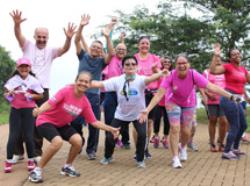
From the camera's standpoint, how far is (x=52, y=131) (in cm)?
688

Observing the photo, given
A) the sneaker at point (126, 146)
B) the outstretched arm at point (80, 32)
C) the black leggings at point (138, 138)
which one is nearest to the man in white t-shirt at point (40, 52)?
the outstretched arm at point (80, 32)

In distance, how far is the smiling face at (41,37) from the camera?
7.95m

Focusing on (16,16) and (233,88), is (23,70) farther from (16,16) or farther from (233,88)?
(233,88)

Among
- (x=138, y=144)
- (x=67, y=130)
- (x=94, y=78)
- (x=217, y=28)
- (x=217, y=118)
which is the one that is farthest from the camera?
(x=217, y=28)

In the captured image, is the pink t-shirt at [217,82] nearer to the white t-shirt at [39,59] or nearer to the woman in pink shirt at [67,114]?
the woman in pink shirt at [67,114]

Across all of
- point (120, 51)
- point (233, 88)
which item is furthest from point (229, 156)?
point (120, 51)

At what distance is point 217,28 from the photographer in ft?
65.2

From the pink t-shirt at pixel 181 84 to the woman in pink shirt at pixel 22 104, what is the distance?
7.15 feet

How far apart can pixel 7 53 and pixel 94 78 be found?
25332 millimetres

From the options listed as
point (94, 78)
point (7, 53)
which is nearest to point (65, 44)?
point (94, 78)

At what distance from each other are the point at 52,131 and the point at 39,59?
163cm

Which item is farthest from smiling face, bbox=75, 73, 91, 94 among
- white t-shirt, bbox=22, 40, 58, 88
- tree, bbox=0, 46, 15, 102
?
tree, bbox=0, 46, 15, 102

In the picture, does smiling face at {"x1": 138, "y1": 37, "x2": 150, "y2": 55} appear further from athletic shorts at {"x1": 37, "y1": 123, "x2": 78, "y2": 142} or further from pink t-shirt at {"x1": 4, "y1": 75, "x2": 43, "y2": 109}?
athletic shorts at {"x1": 37, "y1": 123, "x2": 78, "y2": 142}

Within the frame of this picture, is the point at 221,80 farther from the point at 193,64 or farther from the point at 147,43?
the point at 193,64
